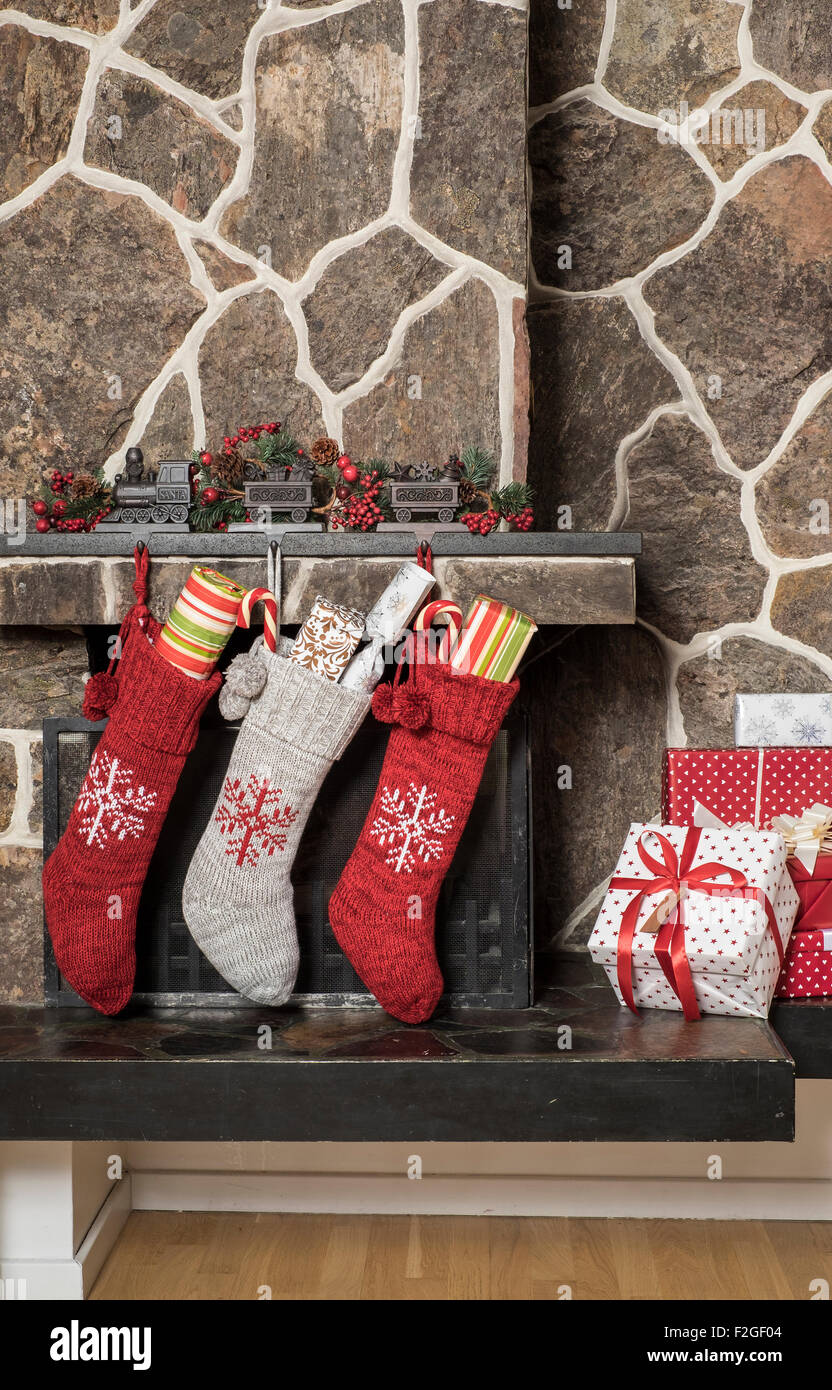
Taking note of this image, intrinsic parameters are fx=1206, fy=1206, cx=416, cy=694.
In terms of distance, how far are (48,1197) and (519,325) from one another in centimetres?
163

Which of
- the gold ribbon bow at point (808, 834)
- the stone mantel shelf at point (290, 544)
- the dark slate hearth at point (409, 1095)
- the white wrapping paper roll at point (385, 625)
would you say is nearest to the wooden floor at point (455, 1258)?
the dark slate hearth at point (409, 1095)

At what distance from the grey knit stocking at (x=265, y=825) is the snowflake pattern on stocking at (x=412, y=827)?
12 cm

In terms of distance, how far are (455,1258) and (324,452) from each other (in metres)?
1.41

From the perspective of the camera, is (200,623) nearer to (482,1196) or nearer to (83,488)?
(83,488)

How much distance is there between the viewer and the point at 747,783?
2.07 m

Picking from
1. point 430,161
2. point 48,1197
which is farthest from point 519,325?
point 48,1197

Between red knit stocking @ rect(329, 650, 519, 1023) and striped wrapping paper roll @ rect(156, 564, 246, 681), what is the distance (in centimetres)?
26

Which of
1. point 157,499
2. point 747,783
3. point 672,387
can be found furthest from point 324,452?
point 747,783

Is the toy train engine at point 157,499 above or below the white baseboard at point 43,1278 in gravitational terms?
above

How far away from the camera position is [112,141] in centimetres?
204

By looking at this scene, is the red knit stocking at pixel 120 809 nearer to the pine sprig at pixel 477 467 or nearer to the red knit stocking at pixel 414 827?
the red knit stocking at pixel 414 827

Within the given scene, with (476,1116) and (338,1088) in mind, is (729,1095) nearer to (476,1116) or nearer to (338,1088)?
(476,1116)

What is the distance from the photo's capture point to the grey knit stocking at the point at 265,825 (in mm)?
1820

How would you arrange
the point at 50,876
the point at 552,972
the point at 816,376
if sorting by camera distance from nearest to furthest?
the point at 50,876 → the point at 552,972 → the point at 816,376
